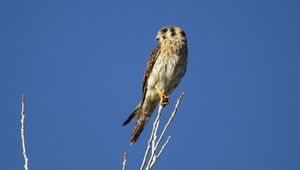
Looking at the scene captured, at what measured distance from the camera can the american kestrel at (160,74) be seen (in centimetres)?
639

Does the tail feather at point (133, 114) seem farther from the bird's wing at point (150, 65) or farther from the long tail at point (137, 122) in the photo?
the bird's wing at point (150, 65)

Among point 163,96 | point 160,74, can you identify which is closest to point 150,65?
point 160,74

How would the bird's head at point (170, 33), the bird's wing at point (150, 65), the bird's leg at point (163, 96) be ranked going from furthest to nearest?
the bird's head at point (170, 33), the bird's wing at point (150, 65), the bird's leg at point (163, 96)

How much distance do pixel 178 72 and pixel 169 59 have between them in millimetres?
225

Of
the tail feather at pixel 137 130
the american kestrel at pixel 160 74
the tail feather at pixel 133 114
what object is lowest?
the tail feather at pixel 137 130

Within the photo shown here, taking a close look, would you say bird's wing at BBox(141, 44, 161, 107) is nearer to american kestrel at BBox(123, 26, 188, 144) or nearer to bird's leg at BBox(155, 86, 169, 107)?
american kestrel at BBox(123, 26, 188, 144)

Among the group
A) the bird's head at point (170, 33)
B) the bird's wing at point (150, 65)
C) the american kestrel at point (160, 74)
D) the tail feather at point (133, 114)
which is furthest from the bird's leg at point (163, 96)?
the bird's head at point (170, 33)

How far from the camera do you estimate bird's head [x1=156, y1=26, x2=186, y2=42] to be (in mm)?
6852

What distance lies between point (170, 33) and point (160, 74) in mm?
853

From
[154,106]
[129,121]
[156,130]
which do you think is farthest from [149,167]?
[154,106]

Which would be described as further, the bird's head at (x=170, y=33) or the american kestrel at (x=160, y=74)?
the bird's head at (x=170, y=33)

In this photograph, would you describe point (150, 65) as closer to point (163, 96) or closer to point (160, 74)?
point (160, 74)

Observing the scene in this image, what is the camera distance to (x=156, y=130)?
10.1 feet

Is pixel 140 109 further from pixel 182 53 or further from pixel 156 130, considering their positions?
pixel 156 130
